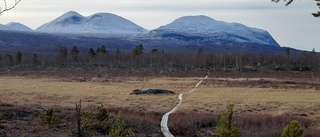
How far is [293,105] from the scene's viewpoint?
144 feet

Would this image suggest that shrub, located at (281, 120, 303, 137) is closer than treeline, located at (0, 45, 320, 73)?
Yes

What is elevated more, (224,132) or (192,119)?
(224,132)

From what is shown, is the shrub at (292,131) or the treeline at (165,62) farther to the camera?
the treeline at (165,62)

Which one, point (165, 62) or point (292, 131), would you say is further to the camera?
A: point (165, 62)

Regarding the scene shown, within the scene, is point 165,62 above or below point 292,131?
below

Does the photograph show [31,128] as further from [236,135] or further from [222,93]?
[222,93]

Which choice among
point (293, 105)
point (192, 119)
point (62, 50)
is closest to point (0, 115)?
point (192, 119)

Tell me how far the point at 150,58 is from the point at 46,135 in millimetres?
139147

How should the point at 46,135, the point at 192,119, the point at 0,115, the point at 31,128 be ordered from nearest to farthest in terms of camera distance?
the point at 46,135 → the point at 31,128 → the point at 0,115 → the point at 192,119

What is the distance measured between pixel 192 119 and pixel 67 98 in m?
24.9

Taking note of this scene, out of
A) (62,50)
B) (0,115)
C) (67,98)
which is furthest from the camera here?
(62,50)

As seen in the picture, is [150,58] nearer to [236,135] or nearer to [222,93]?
[222,93]

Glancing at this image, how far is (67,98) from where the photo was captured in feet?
170

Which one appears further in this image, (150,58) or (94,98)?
(150,58)
